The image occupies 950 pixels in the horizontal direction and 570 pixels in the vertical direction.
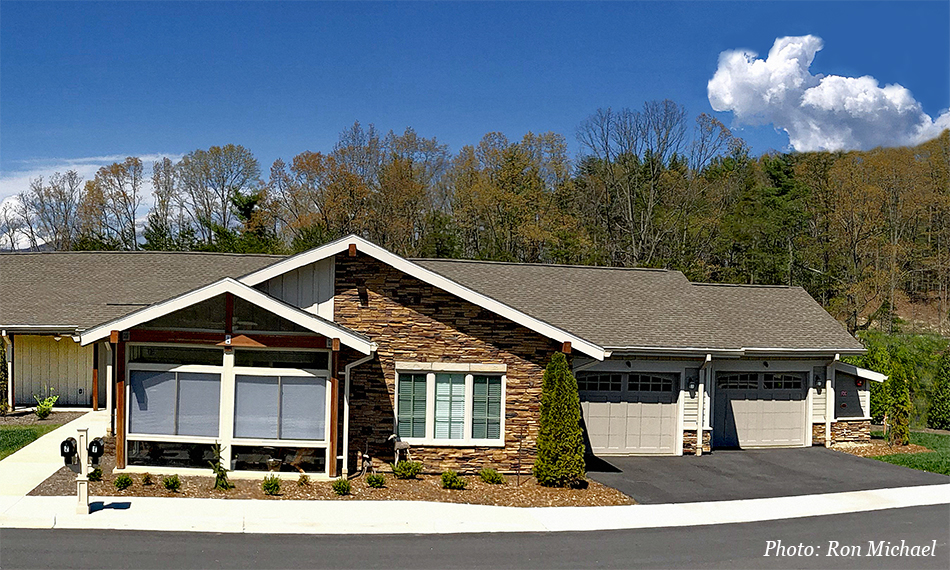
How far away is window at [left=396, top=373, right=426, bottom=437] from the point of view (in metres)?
15.7

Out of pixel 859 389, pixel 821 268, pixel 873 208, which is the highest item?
pixel 873 208

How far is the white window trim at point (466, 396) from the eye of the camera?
15.6m

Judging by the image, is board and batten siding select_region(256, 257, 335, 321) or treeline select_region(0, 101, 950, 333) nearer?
board and batten siding select_region(256, 257, 335, 321)

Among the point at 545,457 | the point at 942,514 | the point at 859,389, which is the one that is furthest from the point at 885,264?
the point at 545,457

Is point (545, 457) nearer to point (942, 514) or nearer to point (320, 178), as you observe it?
point (942, 514)

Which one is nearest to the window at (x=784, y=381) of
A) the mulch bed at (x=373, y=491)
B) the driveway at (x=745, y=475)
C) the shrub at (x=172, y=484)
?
the driveway at (x=745, y=475)

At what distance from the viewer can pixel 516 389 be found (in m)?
15.8

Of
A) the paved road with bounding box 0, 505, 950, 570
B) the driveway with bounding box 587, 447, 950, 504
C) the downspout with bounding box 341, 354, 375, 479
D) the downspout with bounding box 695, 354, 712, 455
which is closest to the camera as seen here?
the paved road with bounding box 0, 505, 950, 570

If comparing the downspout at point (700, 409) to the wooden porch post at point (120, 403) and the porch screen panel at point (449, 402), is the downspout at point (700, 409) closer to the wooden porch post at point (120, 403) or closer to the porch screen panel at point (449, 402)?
the porch screen panel at point (449, 402)

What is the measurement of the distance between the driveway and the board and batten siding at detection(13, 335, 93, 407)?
547 inches

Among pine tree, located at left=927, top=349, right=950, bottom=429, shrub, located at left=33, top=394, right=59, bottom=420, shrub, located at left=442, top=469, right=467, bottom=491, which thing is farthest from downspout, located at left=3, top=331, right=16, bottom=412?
pine tree, located at left=927, top=349, right=950, bottom=429

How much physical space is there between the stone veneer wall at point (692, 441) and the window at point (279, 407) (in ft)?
30.4

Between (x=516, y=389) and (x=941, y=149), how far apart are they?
49099 millimetres

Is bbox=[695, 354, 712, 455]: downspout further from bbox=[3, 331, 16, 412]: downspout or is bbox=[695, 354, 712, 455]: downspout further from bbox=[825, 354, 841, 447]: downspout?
bbox=[3, 331, 16, 412]: downspout
